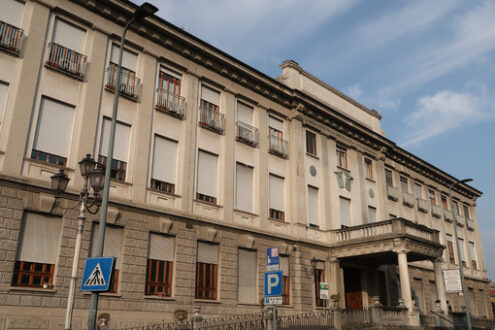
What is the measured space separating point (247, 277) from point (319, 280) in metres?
5.65

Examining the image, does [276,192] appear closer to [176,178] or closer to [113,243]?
[176,178]

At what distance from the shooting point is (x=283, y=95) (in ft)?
88.1

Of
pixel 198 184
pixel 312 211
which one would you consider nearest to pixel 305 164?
pixel 312 211

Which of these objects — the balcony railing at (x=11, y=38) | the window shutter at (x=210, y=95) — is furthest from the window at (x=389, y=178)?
the balcony railing at (x=11, y=38)

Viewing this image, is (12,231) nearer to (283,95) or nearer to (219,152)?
(219,152)

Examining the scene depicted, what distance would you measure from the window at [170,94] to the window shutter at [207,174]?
2.32 meters

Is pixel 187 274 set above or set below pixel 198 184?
below

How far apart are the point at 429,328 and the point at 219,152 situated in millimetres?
13527

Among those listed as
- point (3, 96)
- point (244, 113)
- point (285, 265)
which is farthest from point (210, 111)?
point (3, 96)

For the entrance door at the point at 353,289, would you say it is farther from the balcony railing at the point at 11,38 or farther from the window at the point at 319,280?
the balcony railing at the point at 11,38

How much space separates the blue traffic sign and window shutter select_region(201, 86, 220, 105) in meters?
13.5

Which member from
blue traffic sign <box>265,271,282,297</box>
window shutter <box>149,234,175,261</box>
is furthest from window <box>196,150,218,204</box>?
blue traffic sign <box>265,271,282,297</box>

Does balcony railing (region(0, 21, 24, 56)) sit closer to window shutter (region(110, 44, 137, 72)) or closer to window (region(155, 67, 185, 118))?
window shutter (region(110, 44, 137, 72))

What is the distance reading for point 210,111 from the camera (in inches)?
894
